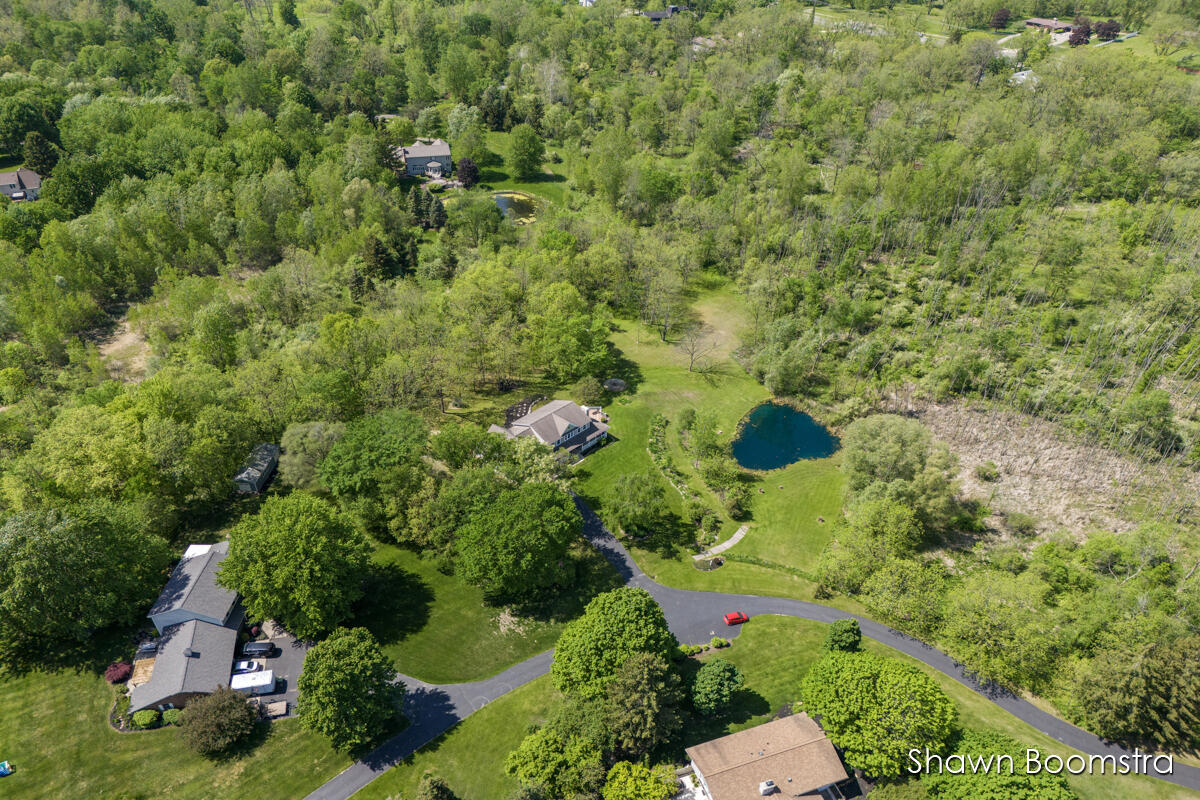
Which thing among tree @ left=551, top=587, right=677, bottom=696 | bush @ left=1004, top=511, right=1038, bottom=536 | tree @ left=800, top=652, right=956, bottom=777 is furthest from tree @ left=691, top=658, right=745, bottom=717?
bush @ left=1004, top=511, right=1038, bottom=536

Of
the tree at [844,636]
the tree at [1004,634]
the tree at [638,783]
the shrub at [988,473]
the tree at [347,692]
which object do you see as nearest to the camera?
the tree at [638,783]

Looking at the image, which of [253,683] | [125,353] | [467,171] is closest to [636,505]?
[253,683]

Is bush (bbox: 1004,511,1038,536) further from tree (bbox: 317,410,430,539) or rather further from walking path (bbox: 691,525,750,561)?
tree (bbox: 317,410,430,539)

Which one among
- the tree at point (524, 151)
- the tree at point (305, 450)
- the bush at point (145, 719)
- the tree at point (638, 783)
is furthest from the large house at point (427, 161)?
the tree at point (638, 783)

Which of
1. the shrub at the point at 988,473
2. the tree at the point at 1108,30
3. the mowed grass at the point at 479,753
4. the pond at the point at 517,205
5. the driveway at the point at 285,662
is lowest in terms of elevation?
the mowed grass at the point at 479,753

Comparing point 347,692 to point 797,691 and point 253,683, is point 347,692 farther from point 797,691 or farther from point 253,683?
point 797,691

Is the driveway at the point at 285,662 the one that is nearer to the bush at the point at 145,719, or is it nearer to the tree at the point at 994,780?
the bush at the point at 145,719

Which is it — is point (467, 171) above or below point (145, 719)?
above

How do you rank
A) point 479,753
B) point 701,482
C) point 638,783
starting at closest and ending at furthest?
point 638,783 → point 479,753 → point 701,482
